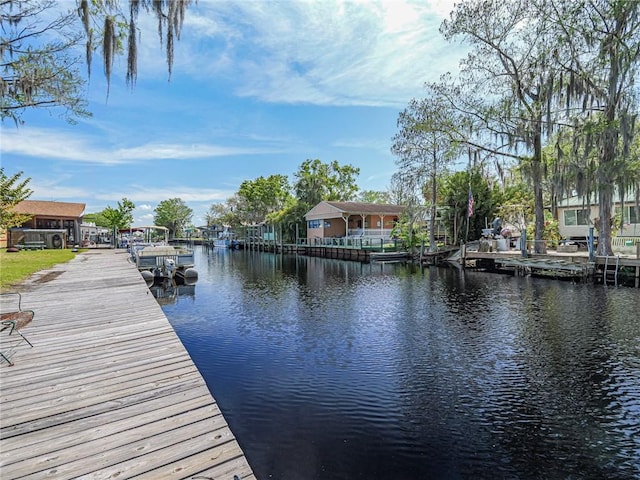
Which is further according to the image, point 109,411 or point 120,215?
point 120,215

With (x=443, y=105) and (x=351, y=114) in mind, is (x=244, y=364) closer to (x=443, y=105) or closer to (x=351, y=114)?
(x=443, y=105)

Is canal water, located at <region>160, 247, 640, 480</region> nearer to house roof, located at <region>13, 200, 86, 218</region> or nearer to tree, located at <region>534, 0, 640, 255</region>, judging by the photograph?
tree, located at <region>534, 0, 640, 255</region>

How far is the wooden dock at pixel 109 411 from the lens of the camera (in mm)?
2629

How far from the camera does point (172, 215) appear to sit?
88.1 m

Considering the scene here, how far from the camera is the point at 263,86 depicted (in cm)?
1933

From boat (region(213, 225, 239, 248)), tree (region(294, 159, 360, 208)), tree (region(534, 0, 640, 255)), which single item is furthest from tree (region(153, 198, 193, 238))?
tree (region(534, 0, 640, 255))

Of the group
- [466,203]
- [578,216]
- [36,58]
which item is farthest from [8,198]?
[578,216]

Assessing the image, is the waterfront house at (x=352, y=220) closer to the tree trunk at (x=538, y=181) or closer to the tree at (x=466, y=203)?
the tree at (x=466, y=203)

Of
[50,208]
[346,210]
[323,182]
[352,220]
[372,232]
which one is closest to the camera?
[346,210]

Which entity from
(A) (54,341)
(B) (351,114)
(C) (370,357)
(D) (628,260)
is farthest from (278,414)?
(B) (351,114)

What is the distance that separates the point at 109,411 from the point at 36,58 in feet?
26.6

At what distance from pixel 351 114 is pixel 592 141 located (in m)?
18.0

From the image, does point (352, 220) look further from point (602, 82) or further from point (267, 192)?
point (602, 82)

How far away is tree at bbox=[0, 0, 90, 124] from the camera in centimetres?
741
